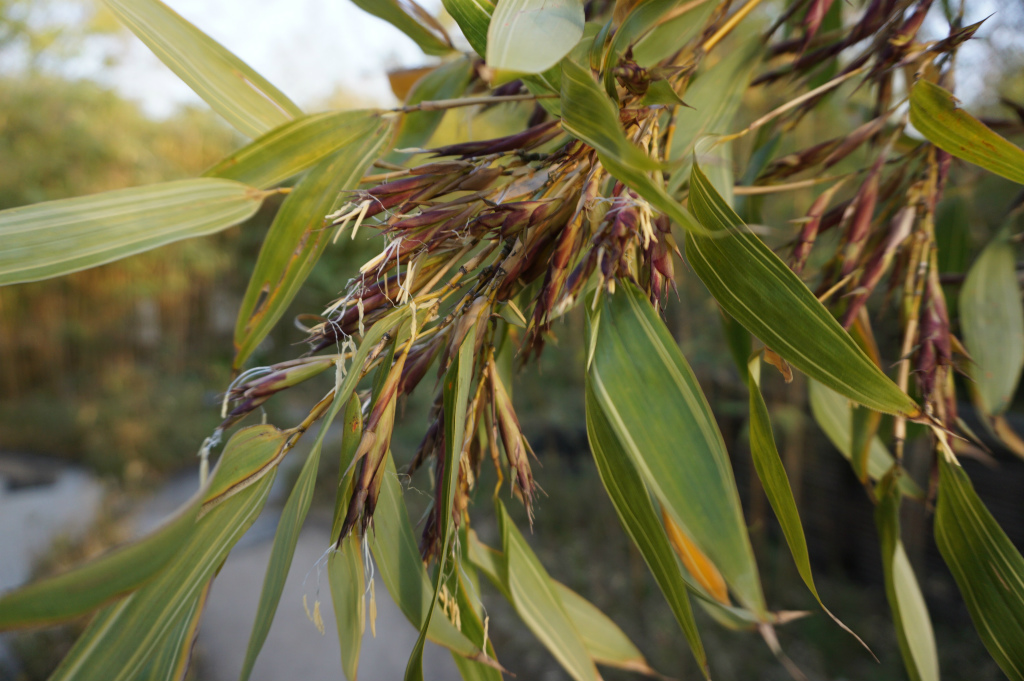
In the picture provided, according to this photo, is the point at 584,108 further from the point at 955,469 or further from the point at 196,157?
the point at 196,157

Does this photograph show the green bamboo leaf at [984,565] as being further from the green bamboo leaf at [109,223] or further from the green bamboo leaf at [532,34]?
the green bamboo leaf at [109,223]

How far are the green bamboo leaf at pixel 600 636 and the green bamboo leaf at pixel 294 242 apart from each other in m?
0.29

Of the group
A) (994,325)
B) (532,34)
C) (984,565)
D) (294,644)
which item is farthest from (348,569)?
(294,644)

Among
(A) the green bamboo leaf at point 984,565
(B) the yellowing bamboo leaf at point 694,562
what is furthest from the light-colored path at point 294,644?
(A) the green bamboo leaf at point 984,565

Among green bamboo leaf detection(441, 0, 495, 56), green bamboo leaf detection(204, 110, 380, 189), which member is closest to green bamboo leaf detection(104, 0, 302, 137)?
green bamboo leaf detection(204, 110, 380, 189)

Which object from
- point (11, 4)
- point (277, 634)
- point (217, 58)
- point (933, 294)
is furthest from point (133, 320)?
point (933, 294)

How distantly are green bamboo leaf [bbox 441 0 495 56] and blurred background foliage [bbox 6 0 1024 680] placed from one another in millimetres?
126

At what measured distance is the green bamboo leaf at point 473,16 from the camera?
246 millimetres

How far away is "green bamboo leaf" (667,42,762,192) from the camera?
33 cm

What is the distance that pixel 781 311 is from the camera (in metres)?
0.23

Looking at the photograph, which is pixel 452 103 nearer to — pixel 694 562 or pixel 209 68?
pixel 209 68

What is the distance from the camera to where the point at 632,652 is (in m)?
0.43

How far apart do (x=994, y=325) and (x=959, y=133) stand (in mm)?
264

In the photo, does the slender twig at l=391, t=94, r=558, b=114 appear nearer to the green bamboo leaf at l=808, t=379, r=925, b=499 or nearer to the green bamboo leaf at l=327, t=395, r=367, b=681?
the green bamboo leaf at l=327, t=395, r=367, b=681
